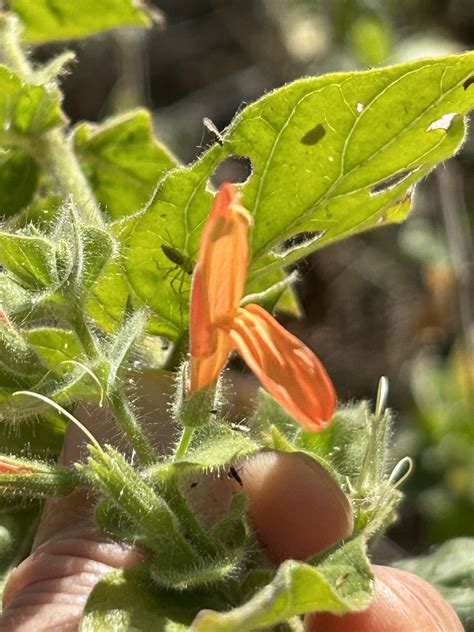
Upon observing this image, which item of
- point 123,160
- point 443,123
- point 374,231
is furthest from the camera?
point 374,231

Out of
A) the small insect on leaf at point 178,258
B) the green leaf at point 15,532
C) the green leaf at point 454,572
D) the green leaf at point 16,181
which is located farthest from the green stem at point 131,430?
the green leaf at point 454,572

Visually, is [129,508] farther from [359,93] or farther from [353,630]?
[359,93]

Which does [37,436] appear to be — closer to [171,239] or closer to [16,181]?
[171,239]

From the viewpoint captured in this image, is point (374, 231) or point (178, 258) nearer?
point (178, 258)

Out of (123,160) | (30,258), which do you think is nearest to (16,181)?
(123,160)

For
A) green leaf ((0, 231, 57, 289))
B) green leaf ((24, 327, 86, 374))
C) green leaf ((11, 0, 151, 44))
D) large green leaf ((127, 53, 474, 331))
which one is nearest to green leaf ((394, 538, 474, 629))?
large green leaf ((127, 53, 474, 331))

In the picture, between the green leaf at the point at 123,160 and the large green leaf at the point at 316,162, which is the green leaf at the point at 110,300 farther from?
the green leaf at the point at 123,160

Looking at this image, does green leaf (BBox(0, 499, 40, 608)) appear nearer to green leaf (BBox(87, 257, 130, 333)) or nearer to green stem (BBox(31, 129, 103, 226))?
green leaf (BBox(87, 257, 130, 333))
